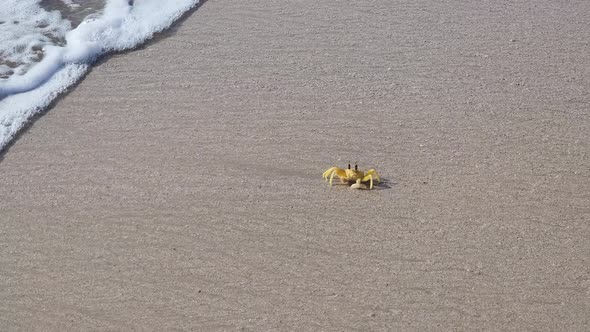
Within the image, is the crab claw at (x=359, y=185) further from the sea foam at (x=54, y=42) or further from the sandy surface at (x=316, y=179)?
the sea foam at (x=54, y=42)

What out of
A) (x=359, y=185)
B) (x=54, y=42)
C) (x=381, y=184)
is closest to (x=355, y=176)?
(x=359, y=185)

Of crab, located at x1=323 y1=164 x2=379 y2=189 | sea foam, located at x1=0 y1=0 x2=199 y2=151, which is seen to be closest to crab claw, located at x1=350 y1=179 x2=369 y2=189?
crab, located at x1=323 y1=164 x2=379 y2=189

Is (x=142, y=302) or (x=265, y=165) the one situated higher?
(x=265, y=165)

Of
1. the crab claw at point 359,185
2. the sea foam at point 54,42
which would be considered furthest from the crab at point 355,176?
the sea foam at point 54,42

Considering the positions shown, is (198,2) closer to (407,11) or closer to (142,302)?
(407,11)

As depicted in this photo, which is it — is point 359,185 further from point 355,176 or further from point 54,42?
point 54,42

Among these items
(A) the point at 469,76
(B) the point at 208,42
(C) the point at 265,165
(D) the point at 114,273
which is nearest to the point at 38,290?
(D) the point at 114,273
